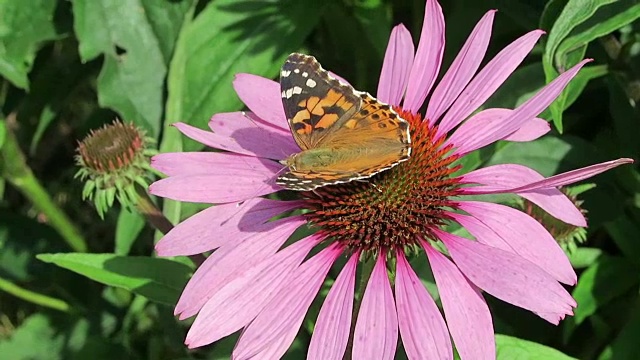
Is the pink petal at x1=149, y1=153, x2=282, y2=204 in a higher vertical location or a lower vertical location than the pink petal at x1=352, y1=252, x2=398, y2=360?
higher

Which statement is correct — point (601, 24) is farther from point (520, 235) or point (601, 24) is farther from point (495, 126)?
point (520, 235)

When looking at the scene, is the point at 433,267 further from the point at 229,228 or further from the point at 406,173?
the point at 229,228

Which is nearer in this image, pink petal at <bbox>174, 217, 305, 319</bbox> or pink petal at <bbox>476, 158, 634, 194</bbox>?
pink petal at <bbox>476, 158, 634, 194</bbox>

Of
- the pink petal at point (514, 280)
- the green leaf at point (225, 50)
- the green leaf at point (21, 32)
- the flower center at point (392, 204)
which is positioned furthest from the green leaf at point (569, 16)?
the green leaf at point (21, 32)

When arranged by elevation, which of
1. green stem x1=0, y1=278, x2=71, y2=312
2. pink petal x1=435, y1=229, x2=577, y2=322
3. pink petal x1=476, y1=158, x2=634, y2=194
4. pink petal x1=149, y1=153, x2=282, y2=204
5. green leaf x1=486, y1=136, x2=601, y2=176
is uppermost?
pink petal x1=476, y1=158, x2=634, y2=194

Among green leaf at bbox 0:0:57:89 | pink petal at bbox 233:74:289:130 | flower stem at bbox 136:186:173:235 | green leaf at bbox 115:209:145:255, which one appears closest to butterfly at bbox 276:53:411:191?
pink petal at bbox 233:74:289:130

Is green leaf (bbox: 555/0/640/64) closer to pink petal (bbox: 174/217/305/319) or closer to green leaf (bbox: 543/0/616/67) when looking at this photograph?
green leaf (bbox: 543/0/616/67)

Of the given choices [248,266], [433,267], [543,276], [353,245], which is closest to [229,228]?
[248,266]

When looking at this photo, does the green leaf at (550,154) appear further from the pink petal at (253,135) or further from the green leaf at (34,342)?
the green leaf at (34,342)
